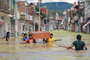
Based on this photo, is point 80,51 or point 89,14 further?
point 89,14

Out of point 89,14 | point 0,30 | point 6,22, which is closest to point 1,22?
point 0,30

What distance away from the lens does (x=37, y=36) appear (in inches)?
826

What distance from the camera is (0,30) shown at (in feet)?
121

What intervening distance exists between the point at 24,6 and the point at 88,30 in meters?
19.4

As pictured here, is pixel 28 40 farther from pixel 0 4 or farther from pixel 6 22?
pixel 6 22

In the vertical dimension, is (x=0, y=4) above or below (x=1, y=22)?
above

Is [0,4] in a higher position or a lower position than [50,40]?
higher

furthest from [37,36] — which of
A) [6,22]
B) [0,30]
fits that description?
[6,22]

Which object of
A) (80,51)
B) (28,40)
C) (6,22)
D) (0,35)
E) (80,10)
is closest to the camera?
(80,51)

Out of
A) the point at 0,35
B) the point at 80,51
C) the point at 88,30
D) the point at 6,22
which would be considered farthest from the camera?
the point at 88,30

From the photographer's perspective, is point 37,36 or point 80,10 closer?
point 37,36

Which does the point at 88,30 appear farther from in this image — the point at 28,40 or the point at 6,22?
the point at 28,40

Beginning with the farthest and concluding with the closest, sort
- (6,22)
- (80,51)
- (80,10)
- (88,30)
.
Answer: (80,10) → (88,30) → (6,22) → (80,51)

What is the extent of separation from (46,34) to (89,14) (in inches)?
1510
